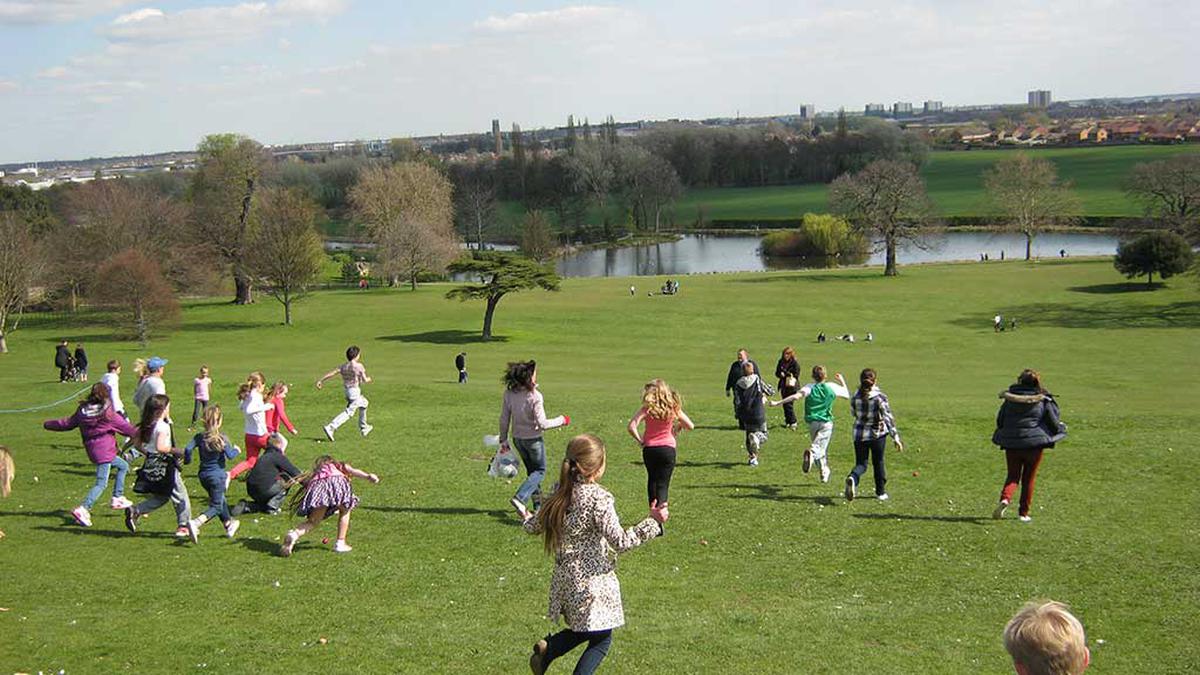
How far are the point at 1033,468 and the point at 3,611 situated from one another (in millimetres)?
12557

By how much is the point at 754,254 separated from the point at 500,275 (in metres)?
70.4

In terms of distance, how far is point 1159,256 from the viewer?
63.3 m

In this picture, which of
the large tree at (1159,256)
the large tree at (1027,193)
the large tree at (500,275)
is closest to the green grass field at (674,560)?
the large tree at (500,275)

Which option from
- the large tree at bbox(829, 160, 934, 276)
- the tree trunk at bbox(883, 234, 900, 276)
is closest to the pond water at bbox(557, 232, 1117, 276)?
the large tree at bbox(829, 160, 934, 276)

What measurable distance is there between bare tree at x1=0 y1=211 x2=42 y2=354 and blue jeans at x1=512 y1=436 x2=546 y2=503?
4578 centimetres

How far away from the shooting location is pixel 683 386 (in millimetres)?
34219

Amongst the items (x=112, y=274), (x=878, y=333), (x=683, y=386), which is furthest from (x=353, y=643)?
(x=112, y=274)

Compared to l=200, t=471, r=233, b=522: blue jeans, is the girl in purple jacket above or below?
above

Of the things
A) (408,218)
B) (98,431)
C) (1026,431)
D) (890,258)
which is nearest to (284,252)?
(408,218)

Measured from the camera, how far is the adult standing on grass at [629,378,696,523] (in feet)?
41.6

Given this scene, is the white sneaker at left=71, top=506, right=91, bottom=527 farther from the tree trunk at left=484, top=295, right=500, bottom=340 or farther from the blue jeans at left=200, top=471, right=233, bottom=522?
the tree trunk at left=484, top=295, right=500, bottom=340

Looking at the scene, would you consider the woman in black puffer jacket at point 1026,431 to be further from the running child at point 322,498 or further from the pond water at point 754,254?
the pond water at point 754,254

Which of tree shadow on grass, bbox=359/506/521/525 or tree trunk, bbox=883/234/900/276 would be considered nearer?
tree shadow on grass, bbox=359/506/521/525

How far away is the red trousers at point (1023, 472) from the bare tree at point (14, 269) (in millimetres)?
49828
